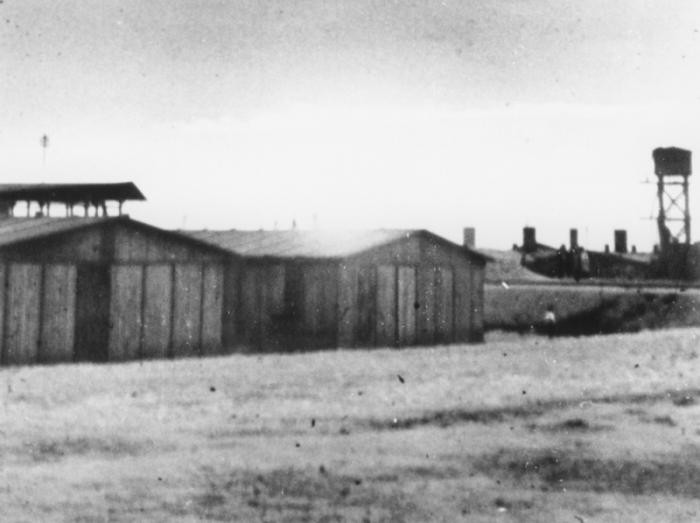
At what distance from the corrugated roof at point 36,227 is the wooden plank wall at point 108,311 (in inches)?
29.4

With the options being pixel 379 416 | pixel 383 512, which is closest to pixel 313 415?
pixel 379 416

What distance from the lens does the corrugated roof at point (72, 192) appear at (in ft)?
119

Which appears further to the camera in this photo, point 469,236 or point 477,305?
point 469,236

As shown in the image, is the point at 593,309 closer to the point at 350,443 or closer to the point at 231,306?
the point at 231,306

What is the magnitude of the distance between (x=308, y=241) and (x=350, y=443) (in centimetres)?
1958

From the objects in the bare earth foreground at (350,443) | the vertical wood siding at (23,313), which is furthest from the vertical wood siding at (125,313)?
the vertical wood siding at (23,313)

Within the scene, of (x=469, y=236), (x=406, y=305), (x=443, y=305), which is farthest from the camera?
(x=469, y=236)

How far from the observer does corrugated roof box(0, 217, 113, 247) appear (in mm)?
23562

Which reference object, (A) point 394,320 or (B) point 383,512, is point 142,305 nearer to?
(A) point 394,320

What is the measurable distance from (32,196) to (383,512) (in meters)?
31.5

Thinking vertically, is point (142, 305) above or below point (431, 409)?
above

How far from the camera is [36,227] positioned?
2527 cm

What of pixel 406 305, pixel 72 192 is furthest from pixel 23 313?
pixel 72 192

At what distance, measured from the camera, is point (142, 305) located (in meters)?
25.6
